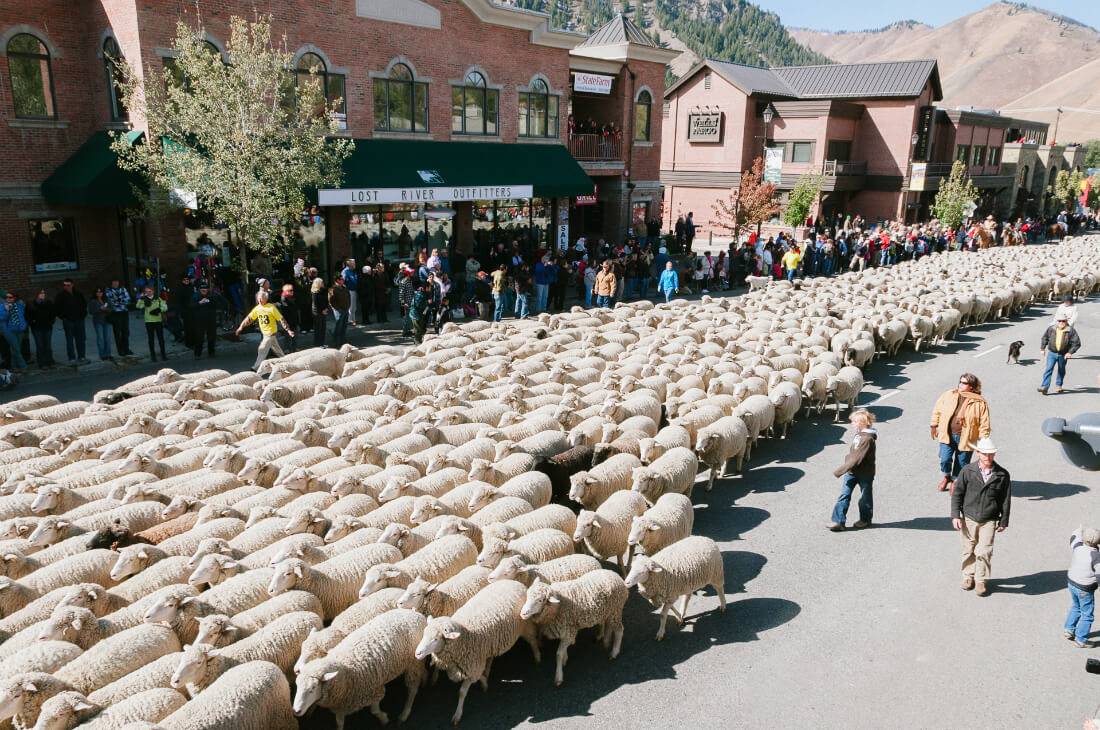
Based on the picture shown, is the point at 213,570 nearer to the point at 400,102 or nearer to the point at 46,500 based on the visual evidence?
the point at 46,500

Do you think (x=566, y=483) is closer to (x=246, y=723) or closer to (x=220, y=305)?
(x=246, y=723)

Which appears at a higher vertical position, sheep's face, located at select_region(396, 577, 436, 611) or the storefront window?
the storefront window

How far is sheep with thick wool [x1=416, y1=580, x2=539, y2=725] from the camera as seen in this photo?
7.09 metres

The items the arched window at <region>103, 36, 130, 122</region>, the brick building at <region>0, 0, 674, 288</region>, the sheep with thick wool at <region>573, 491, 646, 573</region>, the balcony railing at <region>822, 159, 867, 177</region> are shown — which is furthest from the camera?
the balcony railing at <region>822, 159, 867, 177</region>

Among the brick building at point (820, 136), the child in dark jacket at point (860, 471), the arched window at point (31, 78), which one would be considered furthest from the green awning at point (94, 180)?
the brick building at point (820, 136)

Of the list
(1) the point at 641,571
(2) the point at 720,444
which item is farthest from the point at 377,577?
(2) the point at 720,444

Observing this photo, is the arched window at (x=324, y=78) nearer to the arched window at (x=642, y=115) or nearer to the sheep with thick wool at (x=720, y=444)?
the arched window at (x=642, y=115)

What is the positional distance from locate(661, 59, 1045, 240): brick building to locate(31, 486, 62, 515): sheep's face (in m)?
42.5

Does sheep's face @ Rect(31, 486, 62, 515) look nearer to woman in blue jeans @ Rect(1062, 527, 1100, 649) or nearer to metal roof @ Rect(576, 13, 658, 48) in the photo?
woman in blue jeans @ Rect(1062, 527, 1100, 649)

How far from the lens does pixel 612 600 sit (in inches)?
313

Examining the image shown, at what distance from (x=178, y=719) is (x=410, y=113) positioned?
23903 millimetres

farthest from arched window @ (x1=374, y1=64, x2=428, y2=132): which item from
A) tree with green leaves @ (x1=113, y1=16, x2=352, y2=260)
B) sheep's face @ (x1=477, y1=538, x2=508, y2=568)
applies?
sheep's face @ (x1=477, y1=538, x2=508, y2=568)

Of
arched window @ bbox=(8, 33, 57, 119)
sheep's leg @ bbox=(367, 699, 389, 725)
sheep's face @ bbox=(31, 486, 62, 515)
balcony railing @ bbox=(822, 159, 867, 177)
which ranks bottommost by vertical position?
sheep's leg @ bbox=(367, 699, 389, 725)

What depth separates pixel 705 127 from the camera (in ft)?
160
